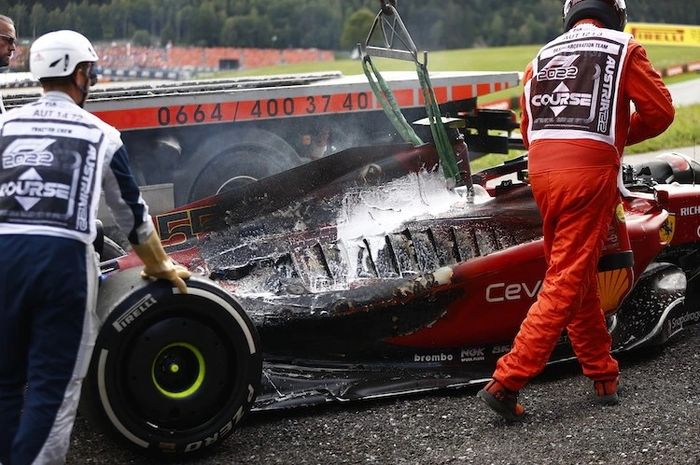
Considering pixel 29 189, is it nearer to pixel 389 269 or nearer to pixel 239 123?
pixel 389 269

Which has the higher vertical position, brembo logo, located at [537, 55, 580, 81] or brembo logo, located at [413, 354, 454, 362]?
brembo logo, located at [537, 55, 580, 81]

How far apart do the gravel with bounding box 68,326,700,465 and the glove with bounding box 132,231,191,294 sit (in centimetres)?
70

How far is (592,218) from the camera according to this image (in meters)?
4.32

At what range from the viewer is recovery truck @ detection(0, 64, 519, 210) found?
27.2ft

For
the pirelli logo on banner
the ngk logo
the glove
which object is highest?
the glove

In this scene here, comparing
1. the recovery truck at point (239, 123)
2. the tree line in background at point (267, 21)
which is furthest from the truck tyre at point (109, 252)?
the tree line in background at point (267, 21)

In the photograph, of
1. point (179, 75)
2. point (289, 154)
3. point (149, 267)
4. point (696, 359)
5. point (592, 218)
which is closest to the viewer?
point (149, 267)

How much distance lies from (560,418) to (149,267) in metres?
1.82

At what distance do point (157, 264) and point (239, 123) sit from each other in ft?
15.6

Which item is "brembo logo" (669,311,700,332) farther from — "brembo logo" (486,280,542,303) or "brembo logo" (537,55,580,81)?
"brembo logo" (537,55,580,81)

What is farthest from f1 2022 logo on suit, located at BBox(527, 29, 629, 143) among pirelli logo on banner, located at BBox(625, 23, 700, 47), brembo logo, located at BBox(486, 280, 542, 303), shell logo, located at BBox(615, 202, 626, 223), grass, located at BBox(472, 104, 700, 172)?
pirelli logo on banner, located at BBox(625, 23, 700, 47)

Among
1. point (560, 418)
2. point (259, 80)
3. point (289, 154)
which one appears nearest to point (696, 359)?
point (560, 418)

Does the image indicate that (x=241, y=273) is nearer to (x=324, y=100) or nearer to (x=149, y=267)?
(x=149, y=267)

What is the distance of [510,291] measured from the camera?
4883 mm
